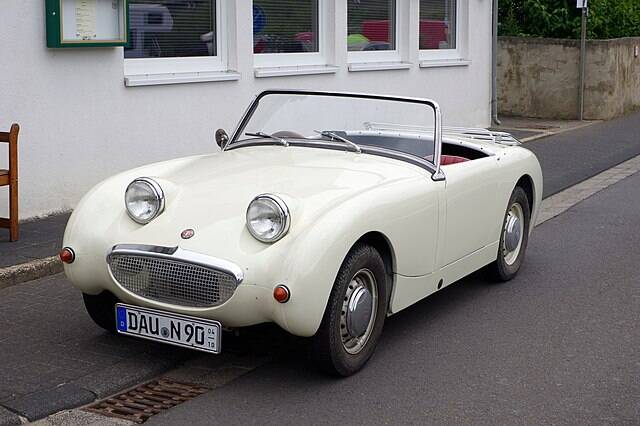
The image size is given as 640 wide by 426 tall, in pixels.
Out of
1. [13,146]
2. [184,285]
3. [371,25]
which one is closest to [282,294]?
[184,285]

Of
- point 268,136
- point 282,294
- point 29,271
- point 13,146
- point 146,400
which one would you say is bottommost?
point 146,400

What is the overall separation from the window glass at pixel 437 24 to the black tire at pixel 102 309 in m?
10.7

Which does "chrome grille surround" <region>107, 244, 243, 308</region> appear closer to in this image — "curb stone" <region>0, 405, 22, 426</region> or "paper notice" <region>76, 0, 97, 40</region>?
"curb stone" <region>0, 405, 22, 426</region>

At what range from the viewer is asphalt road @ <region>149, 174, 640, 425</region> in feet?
15.4

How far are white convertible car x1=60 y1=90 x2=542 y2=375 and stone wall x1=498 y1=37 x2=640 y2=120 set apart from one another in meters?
13.7

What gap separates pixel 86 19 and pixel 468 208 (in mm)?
4517

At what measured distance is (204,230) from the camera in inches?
198

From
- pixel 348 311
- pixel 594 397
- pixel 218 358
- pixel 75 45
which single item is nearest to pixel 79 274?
pixel 218 358

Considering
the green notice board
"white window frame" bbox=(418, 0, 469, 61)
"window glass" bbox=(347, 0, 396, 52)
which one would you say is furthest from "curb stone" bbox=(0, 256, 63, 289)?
"white window frame" bbox=(418, 0, 469, 61)

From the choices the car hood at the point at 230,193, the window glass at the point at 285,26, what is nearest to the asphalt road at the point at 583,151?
the window glass at the point at 285,26

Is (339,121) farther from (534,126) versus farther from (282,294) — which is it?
(534,126)

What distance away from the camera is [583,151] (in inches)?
599

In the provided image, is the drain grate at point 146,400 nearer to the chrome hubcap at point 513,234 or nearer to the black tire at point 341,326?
the black tire at point 341,326

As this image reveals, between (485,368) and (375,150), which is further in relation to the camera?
(375,150)
